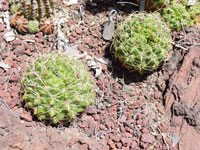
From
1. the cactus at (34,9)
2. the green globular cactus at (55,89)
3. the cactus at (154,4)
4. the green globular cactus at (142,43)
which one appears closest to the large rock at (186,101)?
the green globular cactus at (142,43)

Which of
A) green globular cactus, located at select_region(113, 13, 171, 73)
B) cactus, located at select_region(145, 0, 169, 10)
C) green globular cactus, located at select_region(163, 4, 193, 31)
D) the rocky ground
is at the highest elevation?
cactus, located at select_region(145, 0, 169, 10)

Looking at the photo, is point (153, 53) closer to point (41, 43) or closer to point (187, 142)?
point (187, 142)

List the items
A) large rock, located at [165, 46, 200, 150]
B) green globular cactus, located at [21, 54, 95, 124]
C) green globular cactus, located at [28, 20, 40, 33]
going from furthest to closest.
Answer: green globular cactus, located at [28, 20, 40, 33]
large rock, located at [165, 46, 200, 150]
green globular cactus, located at [21, 54, 95, 124]

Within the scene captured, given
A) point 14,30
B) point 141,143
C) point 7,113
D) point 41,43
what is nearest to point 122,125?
point 141,143

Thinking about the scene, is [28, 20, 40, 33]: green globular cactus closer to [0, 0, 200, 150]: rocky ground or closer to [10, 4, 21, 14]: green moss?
[0, 0, 200, 150]: rocky ground

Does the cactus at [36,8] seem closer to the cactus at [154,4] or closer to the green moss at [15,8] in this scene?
the green moss at [15,8]

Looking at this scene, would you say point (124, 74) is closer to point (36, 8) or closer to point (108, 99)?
point (108, 99)

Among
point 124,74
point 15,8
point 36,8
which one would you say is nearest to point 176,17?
point 124,74

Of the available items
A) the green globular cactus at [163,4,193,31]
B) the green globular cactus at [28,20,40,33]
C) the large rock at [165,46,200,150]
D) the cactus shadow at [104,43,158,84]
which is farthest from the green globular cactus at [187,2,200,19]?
the green globular cactus at [28,20,40,33]
